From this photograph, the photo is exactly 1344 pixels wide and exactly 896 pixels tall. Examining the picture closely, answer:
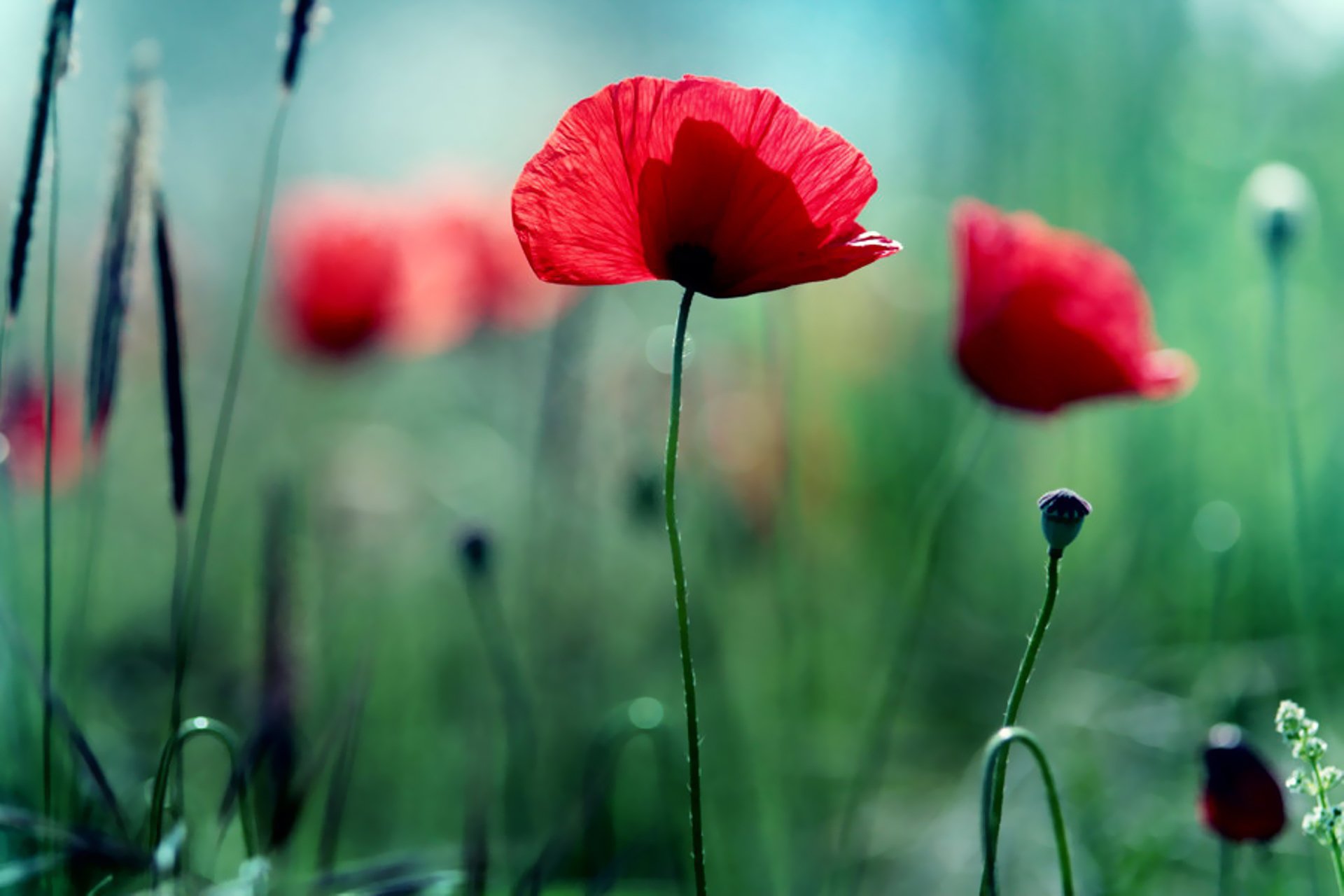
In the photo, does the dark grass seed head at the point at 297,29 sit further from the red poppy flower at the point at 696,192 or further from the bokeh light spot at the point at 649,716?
the bokeh light spot at the point at 649,716

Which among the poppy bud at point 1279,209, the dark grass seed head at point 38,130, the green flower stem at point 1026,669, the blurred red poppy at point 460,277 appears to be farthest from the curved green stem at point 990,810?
the blurred red poppy at point 460,277

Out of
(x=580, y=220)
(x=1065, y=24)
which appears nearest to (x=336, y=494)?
(x=580, y=220)

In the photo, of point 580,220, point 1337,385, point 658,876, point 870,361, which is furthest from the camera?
point 870,361

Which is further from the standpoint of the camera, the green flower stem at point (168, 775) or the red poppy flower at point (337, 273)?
the red poppy flower at point (337, 273)

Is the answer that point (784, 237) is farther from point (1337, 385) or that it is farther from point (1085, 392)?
point (1337, 385)

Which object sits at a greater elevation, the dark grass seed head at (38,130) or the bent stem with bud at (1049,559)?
the dark grass seed head at (38,130)

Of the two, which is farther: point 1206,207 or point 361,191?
point 1206,207

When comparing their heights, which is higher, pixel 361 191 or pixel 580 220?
pixel 361 191

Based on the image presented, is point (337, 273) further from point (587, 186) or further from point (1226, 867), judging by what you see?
point (1226, 867)
